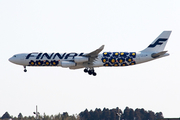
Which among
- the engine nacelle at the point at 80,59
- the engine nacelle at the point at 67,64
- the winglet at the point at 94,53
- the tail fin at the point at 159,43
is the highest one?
the tail fin at the point at 159,43

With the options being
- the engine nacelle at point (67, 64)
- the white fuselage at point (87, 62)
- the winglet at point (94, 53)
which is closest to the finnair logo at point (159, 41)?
the white fuselage at point (87, 62)

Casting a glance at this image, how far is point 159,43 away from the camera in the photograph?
102438 mm

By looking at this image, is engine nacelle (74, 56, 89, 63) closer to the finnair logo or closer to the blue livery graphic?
the blue livery graphic

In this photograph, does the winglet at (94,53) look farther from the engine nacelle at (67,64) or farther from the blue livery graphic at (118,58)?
the engine nacelle at (67,64)

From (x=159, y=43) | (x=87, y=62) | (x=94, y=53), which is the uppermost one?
(x=159, y=43)

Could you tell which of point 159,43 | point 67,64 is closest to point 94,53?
point 67,64

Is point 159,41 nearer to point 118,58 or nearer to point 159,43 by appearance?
point 159,43

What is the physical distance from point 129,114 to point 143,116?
5827 mm

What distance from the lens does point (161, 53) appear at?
96625 millimetres

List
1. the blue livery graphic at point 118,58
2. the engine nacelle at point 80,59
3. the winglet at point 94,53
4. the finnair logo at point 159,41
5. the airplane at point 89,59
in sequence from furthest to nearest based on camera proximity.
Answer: the finnair logo at point 159,41, the blue livery graphic at point 118,58, the airplane at point 89,59, the engine nacelle at point 80,59, the winglet at point 94,53

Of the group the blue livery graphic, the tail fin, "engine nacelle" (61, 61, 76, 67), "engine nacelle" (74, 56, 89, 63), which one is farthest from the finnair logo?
"engine nacelle" (61, 61, 76, 67)

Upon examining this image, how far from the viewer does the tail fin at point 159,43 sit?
101750mm

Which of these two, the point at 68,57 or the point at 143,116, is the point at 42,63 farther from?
the point at 143,116

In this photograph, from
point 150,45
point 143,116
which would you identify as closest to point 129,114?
point 143,116
